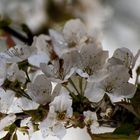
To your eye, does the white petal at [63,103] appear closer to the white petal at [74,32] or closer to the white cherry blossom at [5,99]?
the white cherry blossom at [5,99]

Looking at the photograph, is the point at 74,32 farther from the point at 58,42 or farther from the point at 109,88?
the point at 109,88

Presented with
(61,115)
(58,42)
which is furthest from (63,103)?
(58,42)

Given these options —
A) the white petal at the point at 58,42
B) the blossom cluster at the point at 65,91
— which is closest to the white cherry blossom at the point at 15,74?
the blossom cluster at the point at 65,91

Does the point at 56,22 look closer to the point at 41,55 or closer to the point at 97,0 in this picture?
the point at 97,0

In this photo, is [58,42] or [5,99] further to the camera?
[58,42]

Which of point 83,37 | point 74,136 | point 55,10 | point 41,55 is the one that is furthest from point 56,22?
point 41,55

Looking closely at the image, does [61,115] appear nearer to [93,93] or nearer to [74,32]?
[93,93]
